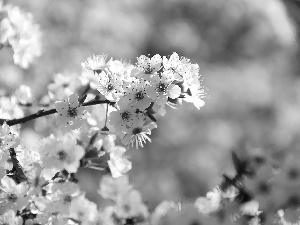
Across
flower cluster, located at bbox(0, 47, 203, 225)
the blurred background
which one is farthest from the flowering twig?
the blurred background

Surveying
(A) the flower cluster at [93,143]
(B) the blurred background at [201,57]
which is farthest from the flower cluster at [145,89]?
(B) the blurred background at [201,57]

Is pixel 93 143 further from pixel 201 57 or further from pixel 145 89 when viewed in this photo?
pixel 201 57

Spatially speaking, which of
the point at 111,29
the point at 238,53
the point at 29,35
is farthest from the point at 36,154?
the point at 238,53

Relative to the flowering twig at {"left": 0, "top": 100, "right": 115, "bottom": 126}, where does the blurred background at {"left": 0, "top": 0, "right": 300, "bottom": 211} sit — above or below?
above

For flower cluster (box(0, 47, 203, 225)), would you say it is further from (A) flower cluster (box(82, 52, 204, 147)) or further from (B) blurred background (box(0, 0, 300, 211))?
(B) blurred background (box(0, 0, 300, 211))

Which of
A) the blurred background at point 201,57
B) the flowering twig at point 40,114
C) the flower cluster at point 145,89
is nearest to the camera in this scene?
the flower cluster at point 145,89

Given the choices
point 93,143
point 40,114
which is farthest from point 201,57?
point 40,114

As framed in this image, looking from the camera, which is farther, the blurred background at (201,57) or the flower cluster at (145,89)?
the blurred background at (201,57)

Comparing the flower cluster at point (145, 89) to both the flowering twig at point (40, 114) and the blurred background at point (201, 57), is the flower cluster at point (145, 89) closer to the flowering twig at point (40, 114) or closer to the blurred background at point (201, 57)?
the flowering twig at point (40, 114)
